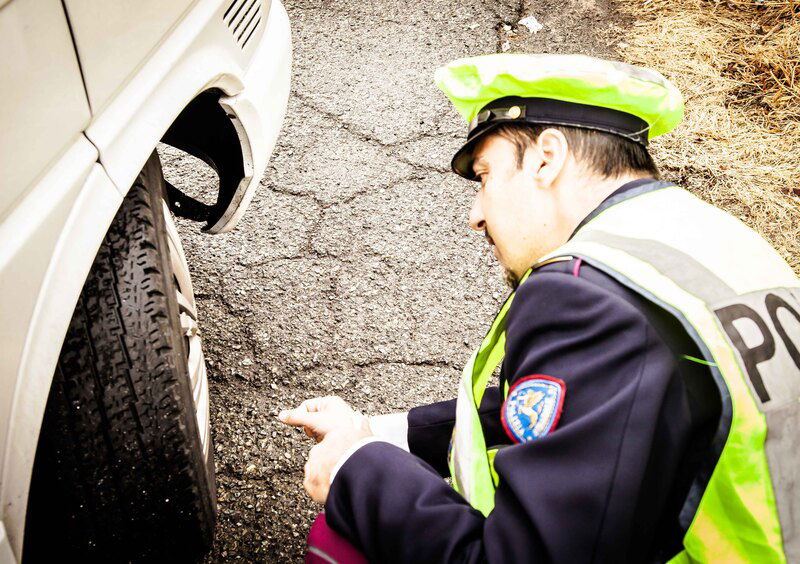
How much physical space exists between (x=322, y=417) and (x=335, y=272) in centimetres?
117

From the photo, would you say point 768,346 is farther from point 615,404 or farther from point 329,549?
point 329,549

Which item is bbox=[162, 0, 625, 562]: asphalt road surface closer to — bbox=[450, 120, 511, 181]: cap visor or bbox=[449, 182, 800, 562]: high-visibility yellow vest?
bbox=[450, 120, 511, 181]: cap visor

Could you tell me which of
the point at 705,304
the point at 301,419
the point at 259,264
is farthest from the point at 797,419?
the point at 259,264

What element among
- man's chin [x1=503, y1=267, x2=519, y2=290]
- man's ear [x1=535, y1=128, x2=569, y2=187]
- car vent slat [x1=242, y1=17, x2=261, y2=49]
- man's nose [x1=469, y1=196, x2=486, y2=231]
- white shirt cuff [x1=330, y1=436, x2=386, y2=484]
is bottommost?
white shirt cuff [x1=330, y1=436, x2=386, y2=484]

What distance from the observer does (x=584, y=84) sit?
127 centimetres

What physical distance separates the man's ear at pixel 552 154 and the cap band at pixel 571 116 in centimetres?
4

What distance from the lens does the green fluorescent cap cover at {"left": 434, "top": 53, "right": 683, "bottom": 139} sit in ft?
4.18

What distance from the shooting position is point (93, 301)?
4.18 feet

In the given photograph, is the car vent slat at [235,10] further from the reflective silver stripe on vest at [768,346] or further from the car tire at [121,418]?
the reflective silver stripe on vest at [768,346]

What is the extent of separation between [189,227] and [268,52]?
1.09 m

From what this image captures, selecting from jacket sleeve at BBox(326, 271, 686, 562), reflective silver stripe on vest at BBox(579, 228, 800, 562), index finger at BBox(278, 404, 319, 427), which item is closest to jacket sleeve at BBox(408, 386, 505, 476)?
index finger at BBox(278, 404, 319, 427)

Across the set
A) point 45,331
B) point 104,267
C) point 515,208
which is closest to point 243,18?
point 104,267

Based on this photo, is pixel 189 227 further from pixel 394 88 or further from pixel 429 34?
pixel 429 34

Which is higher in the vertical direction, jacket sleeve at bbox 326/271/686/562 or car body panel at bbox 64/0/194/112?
car body panel at bbox 64/0/194/112
